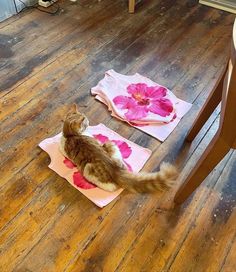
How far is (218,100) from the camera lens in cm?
130

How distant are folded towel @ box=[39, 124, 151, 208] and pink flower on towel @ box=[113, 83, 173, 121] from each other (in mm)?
171

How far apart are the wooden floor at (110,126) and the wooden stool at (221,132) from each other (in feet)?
0.60

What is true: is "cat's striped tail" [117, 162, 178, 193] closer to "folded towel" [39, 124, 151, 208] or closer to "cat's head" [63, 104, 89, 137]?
"folded towel" [39, 124, 151, 208]

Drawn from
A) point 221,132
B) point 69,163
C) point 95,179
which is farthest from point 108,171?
point 221,132

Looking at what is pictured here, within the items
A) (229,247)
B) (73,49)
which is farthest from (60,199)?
(73,49)

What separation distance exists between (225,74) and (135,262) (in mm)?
806

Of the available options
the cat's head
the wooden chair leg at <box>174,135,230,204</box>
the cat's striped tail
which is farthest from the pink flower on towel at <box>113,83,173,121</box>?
the wooden chair leg at <box>174,135,230,204</box>

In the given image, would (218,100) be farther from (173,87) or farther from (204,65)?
(204,65)

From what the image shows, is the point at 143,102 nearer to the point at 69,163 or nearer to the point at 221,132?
the point at 69,163

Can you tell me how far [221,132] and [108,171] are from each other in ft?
1.73

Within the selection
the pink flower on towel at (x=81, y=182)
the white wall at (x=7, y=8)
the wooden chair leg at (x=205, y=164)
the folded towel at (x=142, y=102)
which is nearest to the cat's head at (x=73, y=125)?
the pink flower on towel at (x=81, y=182)

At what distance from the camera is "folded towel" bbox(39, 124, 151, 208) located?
1299mm

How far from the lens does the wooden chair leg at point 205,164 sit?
99cm

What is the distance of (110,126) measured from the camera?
1.61 meters
